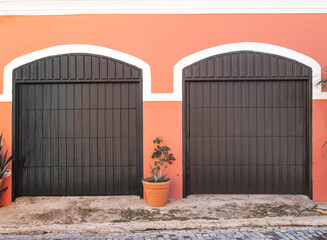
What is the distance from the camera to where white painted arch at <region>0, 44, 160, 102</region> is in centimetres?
529

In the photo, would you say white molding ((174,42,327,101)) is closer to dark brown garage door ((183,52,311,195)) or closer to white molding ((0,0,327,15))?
dark brown garage door ((183,52,311,195))

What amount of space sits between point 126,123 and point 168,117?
93 cm

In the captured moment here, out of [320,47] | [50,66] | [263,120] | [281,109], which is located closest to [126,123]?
[50,66]

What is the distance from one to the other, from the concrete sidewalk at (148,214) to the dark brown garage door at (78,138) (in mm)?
292

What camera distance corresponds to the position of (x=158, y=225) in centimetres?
411

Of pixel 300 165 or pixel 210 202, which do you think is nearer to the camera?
pixel 210 202

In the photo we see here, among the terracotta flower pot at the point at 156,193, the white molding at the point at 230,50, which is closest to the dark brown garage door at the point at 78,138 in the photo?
the terracotta flower pot at the point at 156,193

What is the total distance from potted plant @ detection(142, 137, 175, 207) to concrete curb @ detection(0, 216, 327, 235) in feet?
2.18

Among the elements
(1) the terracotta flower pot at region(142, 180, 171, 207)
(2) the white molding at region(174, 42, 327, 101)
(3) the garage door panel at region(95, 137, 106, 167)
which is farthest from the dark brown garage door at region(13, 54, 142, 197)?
(2) the white molding at region(174, 42, 327, 101)

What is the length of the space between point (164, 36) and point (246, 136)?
276 centimetres

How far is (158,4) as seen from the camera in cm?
527

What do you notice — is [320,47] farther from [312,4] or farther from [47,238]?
[47,238]

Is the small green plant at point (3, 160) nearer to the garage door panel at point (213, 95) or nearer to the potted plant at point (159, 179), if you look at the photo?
the potted plant at point (159, 179)

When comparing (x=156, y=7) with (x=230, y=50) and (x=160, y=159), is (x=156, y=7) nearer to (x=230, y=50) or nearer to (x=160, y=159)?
(x=230, y=50)
